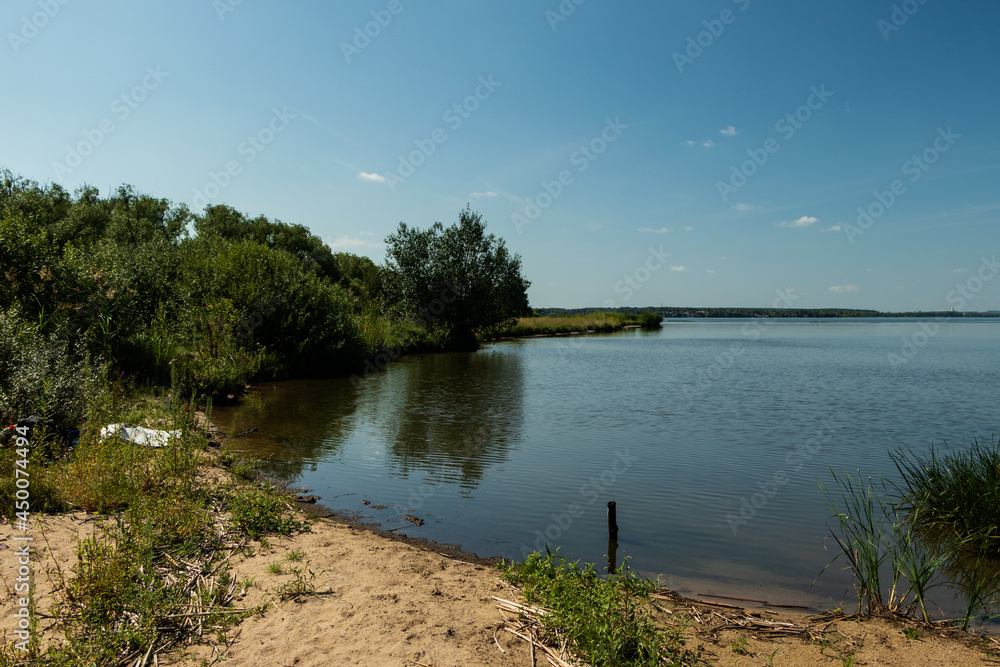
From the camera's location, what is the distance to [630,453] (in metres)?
11.1

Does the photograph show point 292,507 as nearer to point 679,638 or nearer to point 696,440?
point 679,638

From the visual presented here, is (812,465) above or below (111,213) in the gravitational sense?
below

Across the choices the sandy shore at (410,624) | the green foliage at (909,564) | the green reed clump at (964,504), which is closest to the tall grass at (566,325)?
the green reed clump at (964,504)

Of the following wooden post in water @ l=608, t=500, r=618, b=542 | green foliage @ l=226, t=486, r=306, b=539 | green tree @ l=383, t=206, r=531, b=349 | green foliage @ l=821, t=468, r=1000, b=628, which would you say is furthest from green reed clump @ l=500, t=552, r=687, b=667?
green tree @ l=383, t=206, r=531, b=349

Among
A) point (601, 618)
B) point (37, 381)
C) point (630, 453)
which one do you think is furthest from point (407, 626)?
point (630, 453)

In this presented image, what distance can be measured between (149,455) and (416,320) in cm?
3389

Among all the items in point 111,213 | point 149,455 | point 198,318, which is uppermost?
point 111,213

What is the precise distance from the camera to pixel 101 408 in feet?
29.1

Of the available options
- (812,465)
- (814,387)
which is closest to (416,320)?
(814,387)

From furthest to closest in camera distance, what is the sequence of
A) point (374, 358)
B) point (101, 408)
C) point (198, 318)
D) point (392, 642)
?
point (374, 358)
point (198, 318)
point (101, 408)
point (392, 642)

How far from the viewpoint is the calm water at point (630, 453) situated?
6703 mm

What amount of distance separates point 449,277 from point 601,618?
38.1 metres

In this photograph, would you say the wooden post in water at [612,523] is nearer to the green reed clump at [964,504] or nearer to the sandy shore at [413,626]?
the sandy shore at [413,626]

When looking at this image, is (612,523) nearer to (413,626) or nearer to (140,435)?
(413,626)
